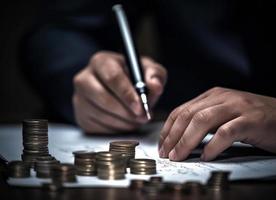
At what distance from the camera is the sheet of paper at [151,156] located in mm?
887

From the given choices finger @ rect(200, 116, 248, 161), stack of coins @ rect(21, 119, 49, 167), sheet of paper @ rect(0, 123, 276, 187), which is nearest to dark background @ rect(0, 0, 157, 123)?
sheet of paper @ rect(0, 123, 276, 187)

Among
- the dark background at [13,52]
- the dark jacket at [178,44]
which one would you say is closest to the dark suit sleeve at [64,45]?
the dark jacket at [178,44]

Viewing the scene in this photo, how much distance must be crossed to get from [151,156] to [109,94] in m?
0.35

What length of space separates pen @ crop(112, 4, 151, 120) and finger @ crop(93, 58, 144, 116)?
1cm

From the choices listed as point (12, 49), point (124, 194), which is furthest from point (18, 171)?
point (12, 49)

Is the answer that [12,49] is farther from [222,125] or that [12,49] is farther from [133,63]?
[222,125]

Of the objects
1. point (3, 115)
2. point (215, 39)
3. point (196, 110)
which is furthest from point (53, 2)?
point (196, 110)

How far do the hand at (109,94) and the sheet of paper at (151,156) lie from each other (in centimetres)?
4

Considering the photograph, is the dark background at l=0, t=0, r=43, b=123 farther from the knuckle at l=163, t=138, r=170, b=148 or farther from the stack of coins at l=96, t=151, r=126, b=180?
the stack of coins at l=96, t=151, r=126, b=180

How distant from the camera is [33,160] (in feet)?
3.34

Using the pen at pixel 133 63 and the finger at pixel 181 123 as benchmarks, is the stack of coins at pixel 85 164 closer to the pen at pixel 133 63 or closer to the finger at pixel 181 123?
the finger at pixel 181 123

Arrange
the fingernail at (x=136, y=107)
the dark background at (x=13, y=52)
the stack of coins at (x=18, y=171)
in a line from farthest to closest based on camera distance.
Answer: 1. the dark background at (x=13, y=52)
2. the fingernail at (x=136, y=107)
3. the stack of coins at (x=18, y=171)

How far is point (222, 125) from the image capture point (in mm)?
1024

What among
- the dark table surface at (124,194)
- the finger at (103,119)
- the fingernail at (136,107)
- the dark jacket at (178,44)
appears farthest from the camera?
the dark jacket at (178,44)
